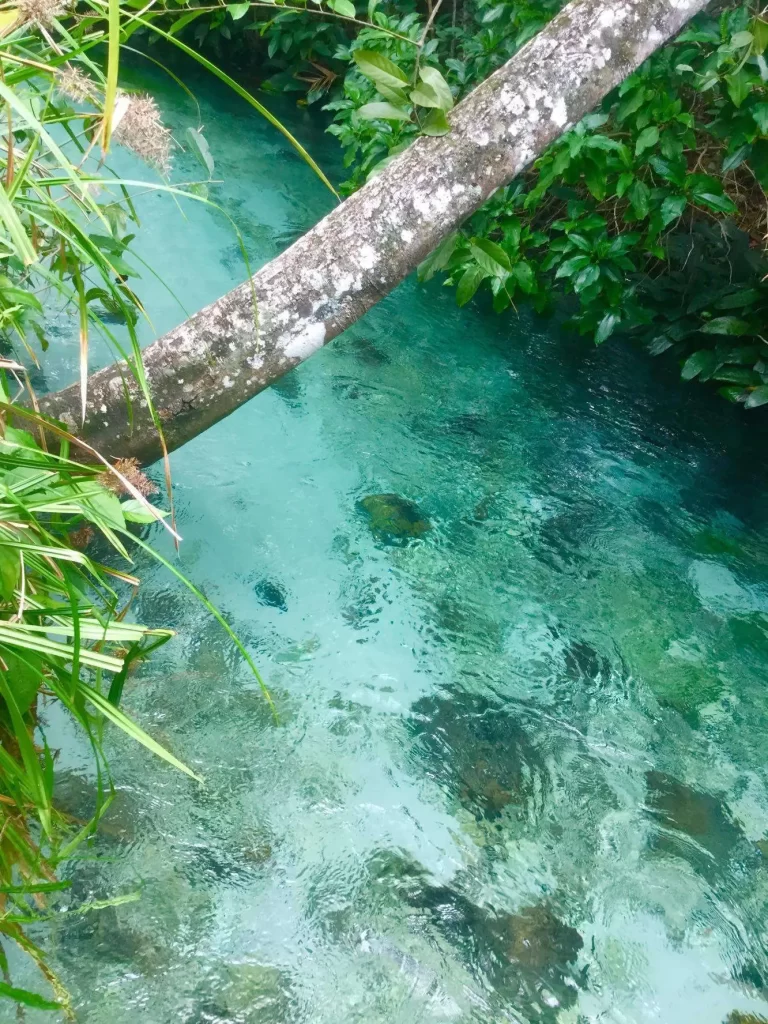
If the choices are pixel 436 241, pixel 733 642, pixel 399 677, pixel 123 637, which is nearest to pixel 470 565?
pixel 399 677

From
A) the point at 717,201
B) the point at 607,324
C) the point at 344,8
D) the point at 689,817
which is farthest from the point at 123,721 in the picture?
the point at 717,201

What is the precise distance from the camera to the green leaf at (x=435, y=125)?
1.94 metres

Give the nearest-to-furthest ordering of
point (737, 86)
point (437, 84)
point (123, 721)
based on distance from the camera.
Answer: point (123, 721) → point (437, 84) → point (737, 86)

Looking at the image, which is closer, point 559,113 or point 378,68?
point 378,68

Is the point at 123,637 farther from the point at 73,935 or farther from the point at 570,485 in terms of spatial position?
the point at 570,485

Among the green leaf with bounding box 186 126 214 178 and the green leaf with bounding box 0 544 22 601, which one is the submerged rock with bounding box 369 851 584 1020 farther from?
the green leaf with bounding box 186 126 214 178

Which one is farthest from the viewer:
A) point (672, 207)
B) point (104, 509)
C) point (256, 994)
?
point (672, 207)

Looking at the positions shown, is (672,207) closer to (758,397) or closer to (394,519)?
(758,397)

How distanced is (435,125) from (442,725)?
149cm

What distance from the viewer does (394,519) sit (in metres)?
2.64

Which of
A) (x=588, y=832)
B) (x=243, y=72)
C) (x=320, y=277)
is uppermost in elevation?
(x=320, y=277)

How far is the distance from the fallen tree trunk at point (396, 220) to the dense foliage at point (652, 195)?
0.36 meters

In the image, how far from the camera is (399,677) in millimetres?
2150

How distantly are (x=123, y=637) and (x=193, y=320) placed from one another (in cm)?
108
